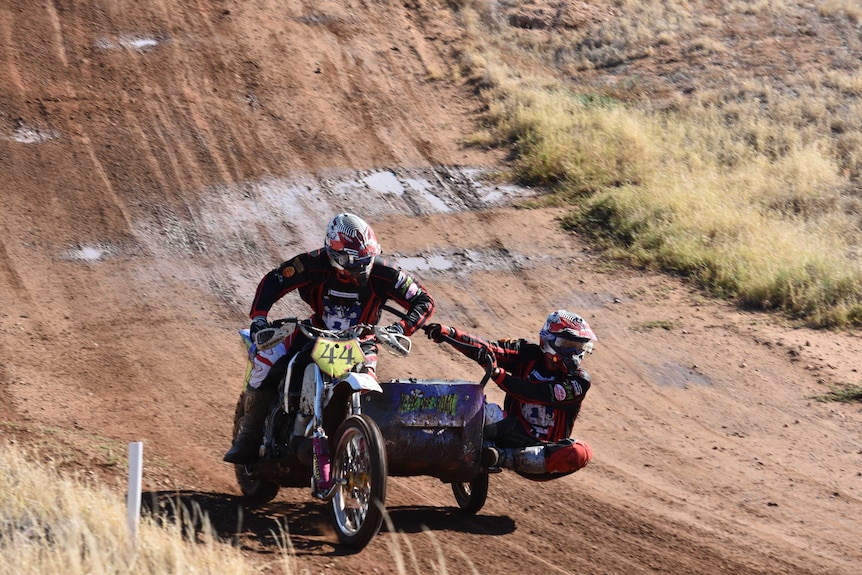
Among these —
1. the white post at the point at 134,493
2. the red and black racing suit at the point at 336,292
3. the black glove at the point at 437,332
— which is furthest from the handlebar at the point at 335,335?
the white post at the point at 134,493

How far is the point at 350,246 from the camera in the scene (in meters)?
7.34

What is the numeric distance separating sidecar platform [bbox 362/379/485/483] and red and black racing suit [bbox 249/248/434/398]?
0.57m

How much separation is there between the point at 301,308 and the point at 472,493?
642cm

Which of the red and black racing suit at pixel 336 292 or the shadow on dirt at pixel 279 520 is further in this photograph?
the red and black racing suit at pixel 336 292

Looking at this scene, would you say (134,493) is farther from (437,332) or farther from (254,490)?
(437,332)

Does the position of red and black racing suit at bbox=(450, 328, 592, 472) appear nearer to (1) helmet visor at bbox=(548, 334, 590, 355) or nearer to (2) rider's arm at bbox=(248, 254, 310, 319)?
(1) helmet visor at bbox=(548, 334, 590, 355)

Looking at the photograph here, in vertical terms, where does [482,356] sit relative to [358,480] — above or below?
above

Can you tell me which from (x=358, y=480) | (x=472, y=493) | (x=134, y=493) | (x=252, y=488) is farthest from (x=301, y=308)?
(x=134, y=493)

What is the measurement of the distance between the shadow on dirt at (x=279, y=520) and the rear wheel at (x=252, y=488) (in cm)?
8

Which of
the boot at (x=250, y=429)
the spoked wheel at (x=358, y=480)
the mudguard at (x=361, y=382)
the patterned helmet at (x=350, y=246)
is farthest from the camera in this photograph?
the boot at (x=250, y=429)

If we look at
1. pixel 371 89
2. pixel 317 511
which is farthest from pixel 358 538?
pixel 371 89

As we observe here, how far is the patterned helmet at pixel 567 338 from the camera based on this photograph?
25.7 ft

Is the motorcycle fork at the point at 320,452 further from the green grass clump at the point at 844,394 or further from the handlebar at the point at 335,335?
the green grass clump at the point at 844,394

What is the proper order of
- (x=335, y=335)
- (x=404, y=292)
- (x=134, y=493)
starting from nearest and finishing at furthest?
(x=134, y=493) < (x=335, y=335) < (x=404, y=292)
